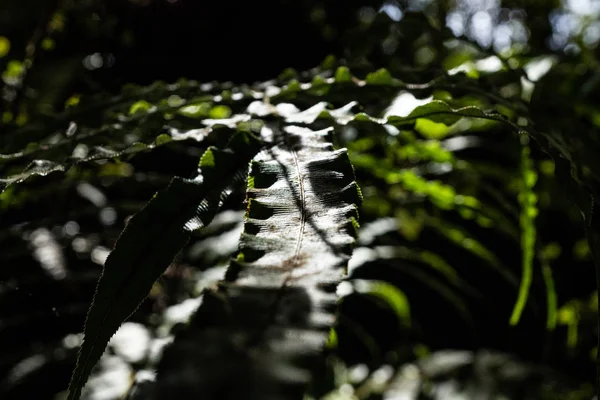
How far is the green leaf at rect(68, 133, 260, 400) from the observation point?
0.25 meters

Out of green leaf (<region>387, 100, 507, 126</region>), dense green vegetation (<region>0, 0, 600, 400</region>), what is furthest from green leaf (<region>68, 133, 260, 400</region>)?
green leaf (<region>387, 100, 507, 126</region>)

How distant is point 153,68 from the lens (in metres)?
1.03

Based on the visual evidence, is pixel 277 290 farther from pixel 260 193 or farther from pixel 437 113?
pixel 437 113

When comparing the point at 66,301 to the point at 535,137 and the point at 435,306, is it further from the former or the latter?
the point at 435,306

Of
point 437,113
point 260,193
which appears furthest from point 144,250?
point 437,113

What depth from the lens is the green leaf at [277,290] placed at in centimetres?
18

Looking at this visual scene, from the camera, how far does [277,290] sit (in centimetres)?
22

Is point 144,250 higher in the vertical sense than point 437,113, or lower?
lower

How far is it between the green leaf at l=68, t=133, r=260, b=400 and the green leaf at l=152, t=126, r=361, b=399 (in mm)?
28

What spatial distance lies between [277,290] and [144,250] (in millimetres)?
81

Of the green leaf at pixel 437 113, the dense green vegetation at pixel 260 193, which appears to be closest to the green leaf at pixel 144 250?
the dense green vegetation at pixel 260 193

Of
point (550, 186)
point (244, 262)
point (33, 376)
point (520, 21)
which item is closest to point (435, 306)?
point (550, 186)

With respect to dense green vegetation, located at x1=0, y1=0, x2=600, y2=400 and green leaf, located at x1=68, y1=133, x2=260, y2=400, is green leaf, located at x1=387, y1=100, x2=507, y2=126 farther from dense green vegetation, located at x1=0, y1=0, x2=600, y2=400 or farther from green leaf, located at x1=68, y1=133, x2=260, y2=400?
green leaf, located at x1=68, y1=133, x2=260, y2=400

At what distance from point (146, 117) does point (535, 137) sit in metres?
0.28
